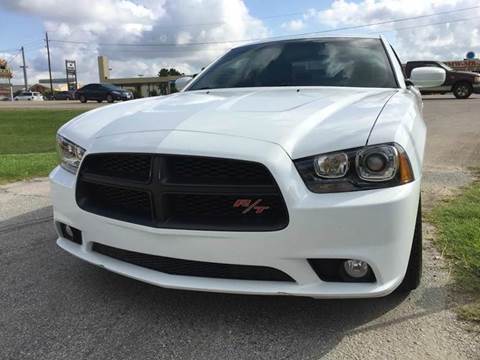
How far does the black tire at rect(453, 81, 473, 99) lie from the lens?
2362 cm

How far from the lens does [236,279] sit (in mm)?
2521

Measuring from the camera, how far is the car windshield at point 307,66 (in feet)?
12.7

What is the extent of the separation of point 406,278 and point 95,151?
182 centimetres

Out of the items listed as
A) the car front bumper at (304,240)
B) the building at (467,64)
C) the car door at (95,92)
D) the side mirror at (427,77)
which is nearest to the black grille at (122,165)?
the car front bumper at (304,240)

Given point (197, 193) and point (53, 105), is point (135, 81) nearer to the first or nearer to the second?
point (53, 105)

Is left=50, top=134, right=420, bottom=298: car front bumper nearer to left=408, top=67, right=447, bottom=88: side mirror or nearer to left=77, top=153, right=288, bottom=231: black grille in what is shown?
left=77, top=153, right=288, bottom=231: black grille

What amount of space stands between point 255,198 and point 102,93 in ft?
105

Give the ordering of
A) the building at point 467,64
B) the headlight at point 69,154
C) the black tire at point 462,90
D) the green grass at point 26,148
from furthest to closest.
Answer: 1. the building at point 467,64
2. the black tire at point 462,90
3. the green grass at point 26,148
4. the headlight at point 69,154

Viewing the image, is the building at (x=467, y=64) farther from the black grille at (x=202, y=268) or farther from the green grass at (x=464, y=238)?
the black grille at (x=202, y=268)

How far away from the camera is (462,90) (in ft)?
78.3

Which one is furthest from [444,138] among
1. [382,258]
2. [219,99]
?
[382,258]

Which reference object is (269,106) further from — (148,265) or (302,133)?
(148,265)

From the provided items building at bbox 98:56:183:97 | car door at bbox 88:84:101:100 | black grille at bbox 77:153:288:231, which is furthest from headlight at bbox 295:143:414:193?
building at bbox 98:56:183:97

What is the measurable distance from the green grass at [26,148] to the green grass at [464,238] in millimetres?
5049
